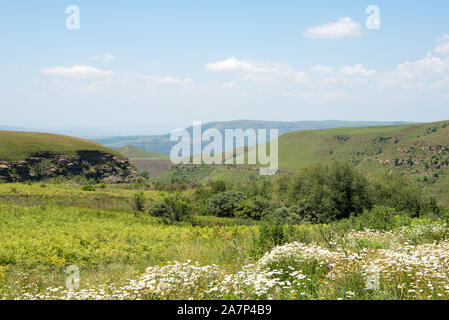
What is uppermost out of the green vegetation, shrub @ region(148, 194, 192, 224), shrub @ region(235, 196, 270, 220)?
the green vegetation

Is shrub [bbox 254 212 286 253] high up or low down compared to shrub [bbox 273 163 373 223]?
up

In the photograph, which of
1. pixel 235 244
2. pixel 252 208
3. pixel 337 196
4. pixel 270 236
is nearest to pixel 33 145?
pixel 252 208

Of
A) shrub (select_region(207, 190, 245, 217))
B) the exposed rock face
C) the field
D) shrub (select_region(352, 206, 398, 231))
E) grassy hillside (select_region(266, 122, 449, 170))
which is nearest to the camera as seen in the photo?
the field

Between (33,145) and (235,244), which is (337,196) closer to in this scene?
(235,244)

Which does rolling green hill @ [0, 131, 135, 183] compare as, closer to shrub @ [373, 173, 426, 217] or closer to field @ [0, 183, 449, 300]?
shrub @ [373, 173, 426, 217]

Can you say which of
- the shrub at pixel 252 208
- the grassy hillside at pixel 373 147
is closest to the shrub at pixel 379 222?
the shrub at pixel 252 208

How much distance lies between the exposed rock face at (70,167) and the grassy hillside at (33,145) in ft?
6.43

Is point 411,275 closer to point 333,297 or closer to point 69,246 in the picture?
point 333,297

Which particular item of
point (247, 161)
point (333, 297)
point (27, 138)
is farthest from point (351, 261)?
point (247, 161)

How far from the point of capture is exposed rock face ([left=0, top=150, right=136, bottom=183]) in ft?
267

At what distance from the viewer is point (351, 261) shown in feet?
17.9

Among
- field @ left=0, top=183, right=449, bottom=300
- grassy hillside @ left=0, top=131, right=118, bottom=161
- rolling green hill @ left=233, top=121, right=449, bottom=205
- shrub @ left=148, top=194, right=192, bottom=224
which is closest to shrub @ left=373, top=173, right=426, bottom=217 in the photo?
rolling green hill @ left=233, top=121, right=449, bottom=205

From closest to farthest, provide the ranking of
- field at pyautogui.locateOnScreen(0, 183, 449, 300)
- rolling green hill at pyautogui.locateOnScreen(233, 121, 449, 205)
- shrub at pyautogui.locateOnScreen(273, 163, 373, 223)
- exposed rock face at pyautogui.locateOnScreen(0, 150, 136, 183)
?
field at pyautogui.locateOnScreen(0, 183, 449, 300) < shrub at pyautogui.locateOnScreen(273, 163, 373, 223) < exposed rock face at pyautogui.locateOnScreen(0, 150, 136, 183) < rolling green hill at pyautogui.locateOnScreen(233, 121, 449, 205)

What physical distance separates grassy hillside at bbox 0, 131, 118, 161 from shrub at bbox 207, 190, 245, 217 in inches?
2537
